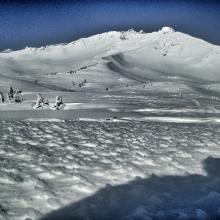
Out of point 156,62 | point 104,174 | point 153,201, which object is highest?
point 156,62

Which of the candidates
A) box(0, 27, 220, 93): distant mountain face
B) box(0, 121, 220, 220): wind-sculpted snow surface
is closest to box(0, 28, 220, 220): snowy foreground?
box(0, 121, 220, 220): wind-sculpted snow surface

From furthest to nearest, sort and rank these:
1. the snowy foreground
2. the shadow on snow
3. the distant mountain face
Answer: the distant mountain face < the snowy foreground < the shadow on snow

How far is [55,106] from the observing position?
18.9 metres

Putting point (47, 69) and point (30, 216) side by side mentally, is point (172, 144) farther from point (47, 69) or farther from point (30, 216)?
point (47, 69)

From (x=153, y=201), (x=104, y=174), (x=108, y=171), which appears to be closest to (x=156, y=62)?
(x=108, y=171)

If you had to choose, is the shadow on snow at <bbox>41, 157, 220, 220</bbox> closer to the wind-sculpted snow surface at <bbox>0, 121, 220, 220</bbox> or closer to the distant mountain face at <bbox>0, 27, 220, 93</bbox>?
the wind-sculpted snow surface at <bbox>0, 121, 220, 220</bbox>

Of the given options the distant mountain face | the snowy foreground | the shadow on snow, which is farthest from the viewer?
the distant mountain face

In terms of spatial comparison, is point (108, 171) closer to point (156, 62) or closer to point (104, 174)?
point (104, 174)

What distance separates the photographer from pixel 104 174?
7.68 meters

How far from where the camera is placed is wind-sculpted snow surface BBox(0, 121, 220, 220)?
6.04 meters

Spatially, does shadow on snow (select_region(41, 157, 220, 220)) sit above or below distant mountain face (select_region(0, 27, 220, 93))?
below

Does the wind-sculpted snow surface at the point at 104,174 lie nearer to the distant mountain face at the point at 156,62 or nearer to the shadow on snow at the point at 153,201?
the shadow on snow at the point at 153,201

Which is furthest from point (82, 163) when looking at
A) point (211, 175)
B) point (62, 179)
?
point (211, 175)

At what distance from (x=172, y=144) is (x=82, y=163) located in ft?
10.5
